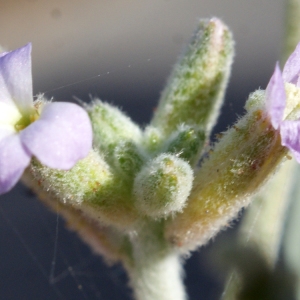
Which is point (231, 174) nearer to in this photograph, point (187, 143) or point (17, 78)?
point (187, 143)

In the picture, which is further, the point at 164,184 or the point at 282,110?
the point at 164,184

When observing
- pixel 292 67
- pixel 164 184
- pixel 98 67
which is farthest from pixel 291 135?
pixel 98 67

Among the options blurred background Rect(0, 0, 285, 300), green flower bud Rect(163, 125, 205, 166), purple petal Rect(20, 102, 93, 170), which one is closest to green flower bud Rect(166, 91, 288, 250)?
green flower bud Rect(163, 125, 205, 166)

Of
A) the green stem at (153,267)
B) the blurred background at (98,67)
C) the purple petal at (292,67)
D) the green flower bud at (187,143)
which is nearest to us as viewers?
the purple petal at (292,67)

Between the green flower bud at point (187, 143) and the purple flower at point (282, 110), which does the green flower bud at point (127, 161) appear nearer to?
the green flower bud at point (187, 143)

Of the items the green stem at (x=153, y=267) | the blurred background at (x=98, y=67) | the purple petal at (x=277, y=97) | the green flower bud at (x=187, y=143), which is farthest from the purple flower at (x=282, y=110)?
the blurred background at (x=98, y=67)

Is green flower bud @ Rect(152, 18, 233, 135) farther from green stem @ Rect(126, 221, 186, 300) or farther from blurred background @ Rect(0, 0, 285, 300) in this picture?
blurred background @ Rect(0, 0, 285, 300)
